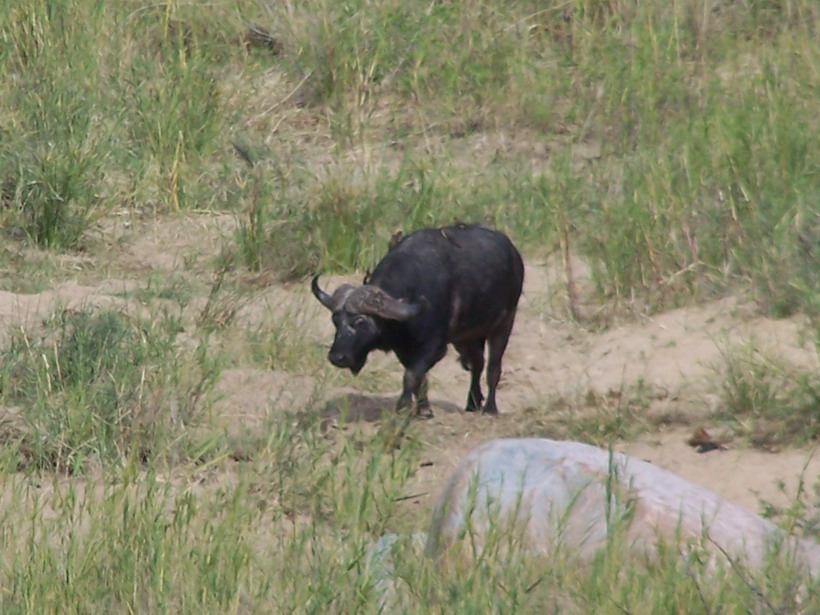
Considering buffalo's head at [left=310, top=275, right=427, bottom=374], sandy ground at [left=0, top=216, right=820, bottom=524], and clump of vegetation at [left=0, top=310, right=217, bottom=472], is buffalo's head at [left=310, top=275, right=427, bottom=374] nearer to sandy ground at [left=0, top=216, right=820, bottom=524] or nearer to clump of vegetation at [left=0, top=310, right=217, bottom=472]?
sandy ground at [left=0, top=216, right=820, bottom=524]

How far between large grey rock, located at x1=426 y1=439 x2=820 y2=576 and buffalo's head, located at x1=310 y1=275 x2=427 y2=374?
1.77 m

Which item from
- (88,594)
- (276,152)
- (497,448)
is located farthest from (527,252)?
(88,594)

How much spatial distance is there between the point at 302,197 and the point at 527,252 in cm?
156

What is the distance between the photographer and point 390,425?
6.73m

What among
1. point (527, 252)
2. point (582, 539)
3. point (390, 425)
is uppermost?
point (582, 539)

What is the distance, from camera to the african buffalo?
280 inches

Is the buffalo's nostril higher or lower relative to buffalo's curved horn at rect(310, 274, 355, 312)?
lower

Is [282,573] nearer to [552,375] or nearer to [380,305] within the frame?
[380,305]

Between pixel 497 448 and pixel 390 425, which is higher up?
pixel 497 448

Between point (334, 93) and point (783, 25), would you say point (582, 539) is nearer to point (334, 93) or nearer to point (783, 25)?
point (334, 93)

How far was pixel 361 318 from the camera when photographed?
7098 mm

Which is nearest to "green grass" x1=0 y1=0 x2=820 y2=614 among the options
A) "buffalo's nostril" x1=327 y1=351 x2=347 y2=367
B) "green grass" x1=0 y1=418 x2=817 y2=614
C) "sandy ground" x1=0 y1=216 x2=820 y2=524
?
"green grass" x1=0 y1=418 x2=817 y2=614

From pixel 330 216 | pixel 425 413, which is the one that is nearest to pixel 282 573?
pixel 425 413

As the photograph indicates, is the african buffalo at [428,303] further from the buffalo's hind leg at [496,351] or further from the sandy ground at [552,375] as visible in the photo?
the sandy ground at [552,375]
